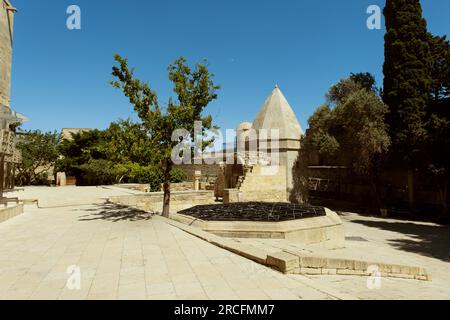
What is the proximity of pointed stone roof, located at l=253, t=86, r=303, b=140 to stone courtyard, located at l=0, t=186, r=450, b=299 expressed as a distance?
593 inches

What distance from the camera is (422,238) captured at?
522 inches

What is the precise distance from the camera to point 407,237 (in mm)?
13516

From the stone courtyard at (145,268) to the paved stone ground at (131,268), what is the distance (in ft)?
0.05

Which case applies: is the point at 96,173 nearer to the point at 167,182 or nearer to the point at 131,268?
Answer: the point at 167,182

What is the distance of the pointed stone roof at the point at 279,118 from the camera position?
79.0 feet

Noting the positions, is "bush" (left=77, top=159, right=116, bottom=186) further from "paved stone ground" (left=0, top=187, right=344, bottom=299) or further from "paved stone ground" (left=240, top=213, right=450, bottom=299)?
"paved stone ground" (left=240, top=213, right=450, bottom=299)

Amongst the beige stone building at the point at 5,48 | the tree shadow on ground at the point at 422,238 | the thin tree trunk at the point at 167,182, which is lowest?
the tree shadow on ground at the point at 422,238

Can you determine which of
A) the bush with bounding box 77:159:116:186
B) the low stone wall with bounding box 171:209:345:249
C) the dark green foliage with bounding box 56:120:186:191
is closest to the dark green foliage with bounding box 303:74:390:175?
the low stone wall with bounding box 171:209:345:249

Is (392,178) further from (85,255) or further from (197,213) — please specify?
(85,255)

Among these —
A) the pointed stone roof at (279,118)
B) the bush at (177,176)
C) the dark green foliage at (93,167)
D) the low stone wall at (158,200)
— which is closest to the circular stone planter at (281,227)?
the low stone wall at (158,200)

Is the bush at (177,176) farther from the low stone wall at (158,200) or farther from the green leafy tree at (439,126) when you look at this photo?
the green leafy tree at (439,126)

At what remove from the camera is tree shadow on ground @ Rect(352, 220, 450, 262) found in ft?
35.7
